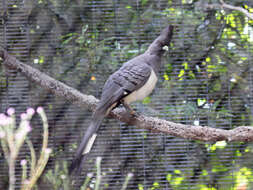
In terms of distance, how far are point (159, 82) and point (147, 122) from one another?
0.41 meters

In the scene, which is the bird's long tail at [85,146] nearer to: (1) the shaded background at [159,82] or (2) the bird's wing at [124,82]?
(2) the bird's wing at [124,82]

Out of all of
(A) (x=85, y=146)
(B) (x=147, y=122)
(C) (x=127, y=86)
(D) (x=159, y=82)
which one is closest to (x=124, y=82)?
(C) (x=127, y=86)

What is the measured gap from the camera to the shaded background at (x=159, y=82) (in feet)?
5.03

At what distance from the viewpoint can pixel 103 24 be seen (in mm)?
1638

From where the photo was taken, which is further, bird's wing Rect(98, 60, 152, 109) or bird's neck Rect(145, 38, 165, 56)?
bird's neck Rect(145, 38, 165, 56)

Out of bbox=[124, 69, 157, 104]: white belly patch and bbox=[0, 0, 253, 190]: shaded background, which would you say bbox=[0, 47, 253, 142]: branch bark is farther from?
bbox=[0, 0, 253, 190]: shaded background

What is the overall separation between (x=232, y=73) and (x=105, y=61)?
667 mm

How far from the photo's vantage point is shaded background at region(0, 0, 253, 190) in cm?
153

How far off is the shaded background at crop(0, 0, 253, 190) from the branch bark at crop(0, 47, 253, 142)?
198 mm

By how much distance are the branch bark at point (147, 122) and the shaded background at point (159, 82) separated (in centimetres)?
20

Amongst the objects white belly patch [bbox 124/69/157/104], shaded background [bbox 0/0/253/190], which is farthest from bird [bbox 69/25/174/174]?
shaded background [bbox 0/0/253/190]

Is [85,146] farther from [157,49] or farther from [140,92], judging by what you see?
[157,49]

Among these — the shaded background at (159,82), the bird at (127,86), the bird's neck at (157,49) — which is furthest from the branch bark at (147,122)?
the bird's neck at (157,49)

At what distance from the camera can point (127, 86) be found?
125 centimetres
